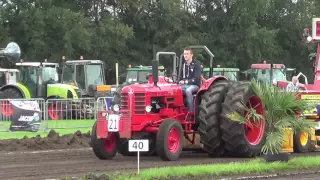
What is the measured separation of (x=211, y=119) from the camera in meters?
14.5

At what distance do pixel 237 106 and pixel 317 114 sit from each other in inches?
139

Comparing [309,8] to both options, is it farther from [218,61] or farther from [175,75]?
[175,75]

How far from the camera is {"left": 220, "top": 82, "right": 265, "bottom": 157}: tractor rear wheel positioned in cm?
1456

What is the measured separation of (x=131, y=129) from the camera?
14.1m

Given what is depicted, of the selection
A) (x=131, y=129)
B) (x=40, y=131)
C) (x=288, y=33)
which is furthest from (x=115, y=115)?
(x=288, y=33)

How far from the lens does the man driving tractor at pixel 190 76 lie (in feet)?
49.0

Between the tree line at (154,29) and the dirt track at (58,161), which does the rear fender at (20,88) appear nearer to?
A: the tree line at (154,29)

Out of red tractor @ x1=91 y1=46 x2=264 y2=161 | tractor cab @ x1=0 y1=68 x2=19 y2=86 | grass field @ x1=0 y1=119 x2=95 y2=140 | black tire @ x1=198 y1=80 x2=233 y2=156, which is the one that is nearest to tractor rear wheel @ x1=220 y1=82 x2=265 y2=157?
red tractor @ x1=91 y1=46 x2=264 y2=161

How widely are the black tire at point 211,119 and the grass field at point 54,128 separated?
26.3 ft

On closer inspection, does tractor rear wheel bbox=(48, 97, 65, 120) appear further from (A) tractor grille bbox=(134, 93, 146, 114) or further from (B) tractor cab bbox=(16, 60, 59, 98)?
(A) tractor grille bbox=(134, 93, 146, 114)

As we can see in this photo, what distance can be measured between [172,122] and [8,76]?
22132 mm

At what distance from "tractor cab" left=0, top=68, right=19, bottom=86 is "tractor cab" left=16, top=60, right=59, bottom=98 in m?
0.94

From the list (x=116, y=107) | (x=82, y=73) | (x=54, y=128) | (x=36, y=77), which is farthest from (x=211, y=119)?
(x=82, y=73)

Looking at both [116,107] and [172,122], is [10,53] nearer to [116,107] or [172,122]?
[116,107]
